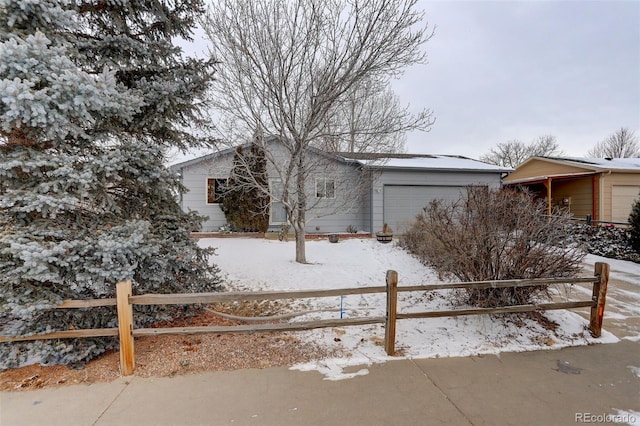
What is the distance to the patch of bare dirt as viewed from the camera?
3.01 metres

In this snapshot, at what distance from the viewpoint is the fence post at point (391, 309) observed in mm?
3410

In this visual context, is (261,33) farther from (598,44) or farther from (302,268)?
(598,44)

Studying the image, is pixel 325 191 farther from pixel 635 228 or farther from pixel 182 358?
pixel 635 228

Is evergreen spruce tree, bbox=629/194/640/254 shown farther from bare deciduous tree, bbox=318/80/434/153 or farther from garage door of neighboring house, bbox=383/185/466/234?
bare deciduous tree, bbox=318/80/434/153

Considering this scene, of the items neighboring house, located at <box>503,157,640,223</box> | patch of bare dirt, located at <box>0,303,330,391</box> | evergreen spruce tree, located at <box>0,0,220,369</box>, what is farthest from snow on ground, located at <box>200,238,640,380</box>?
neighboring house, located at <box>503,157,640,223</box>

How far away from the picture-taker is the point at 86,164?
317cm

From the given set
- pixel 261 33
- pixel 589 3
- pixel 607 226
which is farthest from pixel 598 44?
pixel 261 33

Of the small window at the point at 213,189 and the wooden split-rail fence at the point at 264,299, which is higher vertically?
the small window at the point at 213,189

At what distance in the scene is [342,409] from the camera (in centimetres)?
256

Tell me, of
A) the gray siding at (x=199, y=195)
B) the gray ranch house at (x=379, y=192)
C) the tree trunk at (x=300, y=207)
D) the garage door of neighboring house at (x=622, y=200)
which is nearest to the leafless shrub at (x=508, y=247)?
the tree trunk at (x=300, y=207)

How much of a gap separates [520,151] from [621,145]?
11316 mm

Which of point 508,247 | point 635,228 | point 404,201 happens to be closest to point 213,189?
point 404,201

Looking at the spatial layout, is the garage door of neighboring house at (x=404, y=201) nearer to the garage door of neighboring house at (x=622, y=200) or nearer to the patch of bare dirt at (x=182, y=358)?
the garage door of neighboring house at (x=622, y=200)
